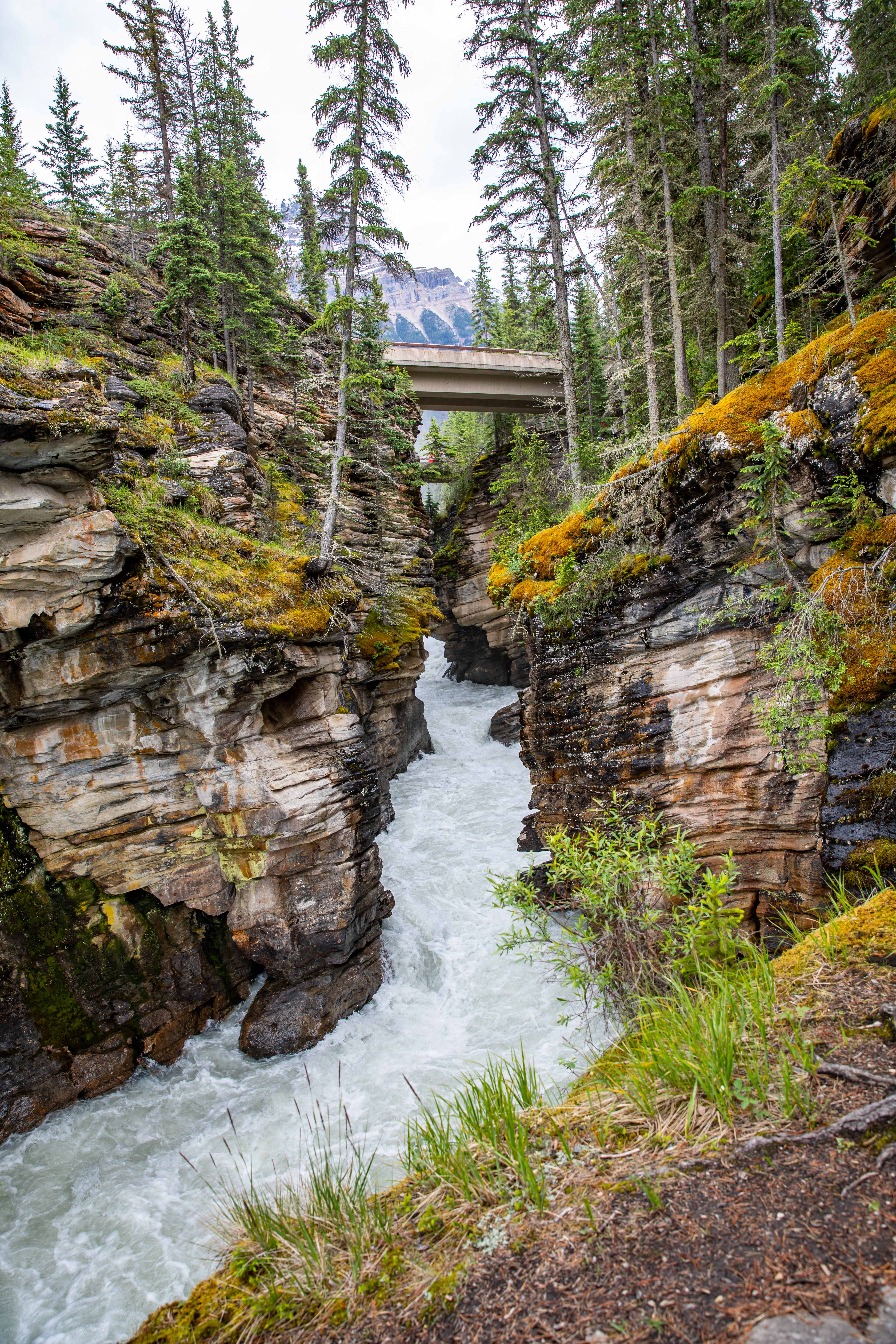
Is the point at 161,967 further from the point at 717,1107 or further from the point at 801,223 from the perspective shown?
the point at 801,223

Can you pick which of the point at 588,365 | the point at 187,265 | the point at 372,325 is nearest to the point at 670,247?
the point at 372,325

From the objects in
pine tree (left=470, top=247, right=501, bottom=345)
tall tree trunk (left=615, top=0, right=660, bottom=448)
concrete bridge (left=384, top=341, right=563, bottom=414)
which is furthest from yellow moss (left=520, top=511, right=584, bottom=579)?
pine tree (left=470, top=247, right=501, bottom=345)

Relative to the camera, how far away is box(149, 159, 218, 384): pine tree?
45.9ft

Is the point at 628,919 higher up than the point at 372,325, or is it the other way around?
the point at 372,325

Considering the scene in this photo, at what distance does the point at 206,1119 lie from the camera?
8.65 meters

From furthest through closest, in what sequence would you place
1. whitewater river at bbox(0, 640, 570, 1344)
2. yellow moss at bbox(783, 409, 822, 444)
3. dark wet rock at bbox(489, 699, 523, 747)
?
dark wet rock at bbox(489, 699, 523, 747), yellow moss at bbox(783, 409, 822, 444), whitewater river at bbox(0, 640, 570, 1344)

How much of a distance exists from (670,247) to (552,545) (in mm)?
7580

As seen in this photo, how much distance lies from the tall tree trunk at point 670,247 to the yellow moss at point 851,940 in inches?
437

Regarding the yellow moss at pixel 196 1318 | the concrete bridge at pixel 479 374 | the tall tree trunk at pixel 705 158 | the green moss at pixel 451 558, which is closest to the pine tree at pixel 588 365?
the concrete bridge at pixel 479 374

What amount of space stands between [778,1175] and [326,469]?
57.6 ft

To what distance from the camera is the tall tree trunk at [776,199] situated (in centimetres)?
1024

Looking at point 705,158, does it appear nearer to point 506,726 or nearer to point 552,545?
point 552,545

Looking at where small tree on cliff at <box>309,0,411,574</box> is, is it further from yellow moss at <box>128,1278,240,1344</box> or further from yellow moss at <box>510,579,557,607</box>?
yellow moss at <box>128,1278,240,1344</box>

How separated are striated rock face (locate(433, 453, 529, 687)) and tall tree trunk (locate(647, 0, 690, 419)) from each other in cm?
949
